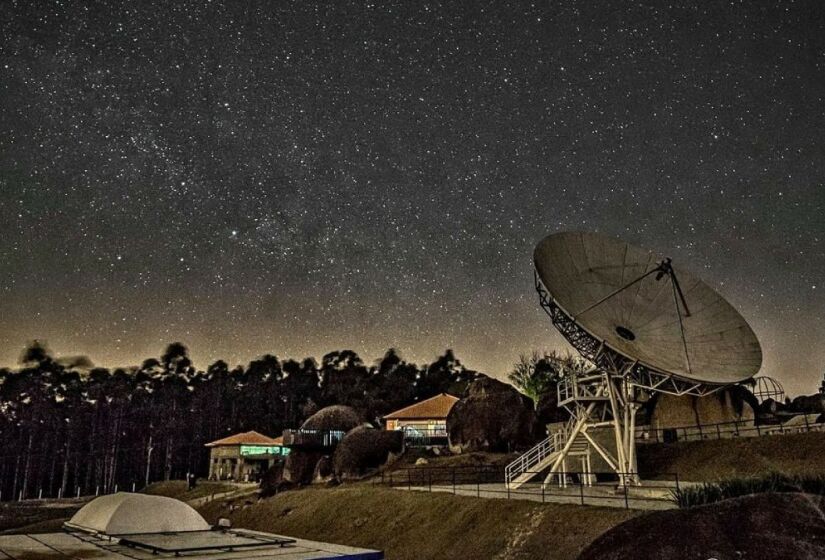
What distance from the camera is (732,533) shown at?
1145 centimetres

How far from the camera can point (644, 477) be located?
112ft

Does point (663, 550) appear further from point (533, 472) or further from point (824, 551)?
point (533, 472)

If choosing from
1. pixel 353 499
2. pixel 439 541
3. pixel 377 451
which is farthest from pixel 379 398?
pixel 439 541

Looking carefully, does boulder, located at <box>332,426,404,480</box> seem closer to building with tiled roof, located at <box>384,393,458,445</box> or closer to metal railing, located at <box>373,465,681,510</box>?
metal railing, located at <box>373,465,681,510</box>

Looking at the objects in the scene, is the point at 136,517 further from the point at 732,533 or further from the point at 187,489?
the point at 187,489

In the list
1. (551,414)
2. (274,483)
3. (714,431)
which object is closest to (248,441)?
(274,483)

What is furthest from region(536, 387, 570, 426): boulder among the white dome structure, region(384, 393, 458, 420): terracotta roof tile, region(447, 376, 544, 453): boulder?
the white dome structure

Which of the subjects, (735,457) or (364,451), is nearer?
(735,457)

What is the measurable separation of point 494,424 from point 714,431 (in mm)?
17117

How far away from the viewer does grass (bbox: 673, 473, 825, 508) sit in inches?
583

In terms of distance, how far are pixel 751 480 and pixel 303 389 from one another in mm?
104323

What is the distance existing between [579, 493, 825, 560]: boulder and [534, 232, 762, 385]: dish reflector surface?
14542 millimetres

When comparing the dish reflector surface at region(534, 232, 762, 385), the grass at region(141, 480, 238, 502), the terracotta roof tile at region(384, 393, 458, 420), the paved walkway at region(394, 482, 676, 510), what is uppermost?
the dish reflector surface at region(534, 232, 762, 385)

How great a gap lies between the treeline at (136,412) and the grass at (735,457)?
186 ft
